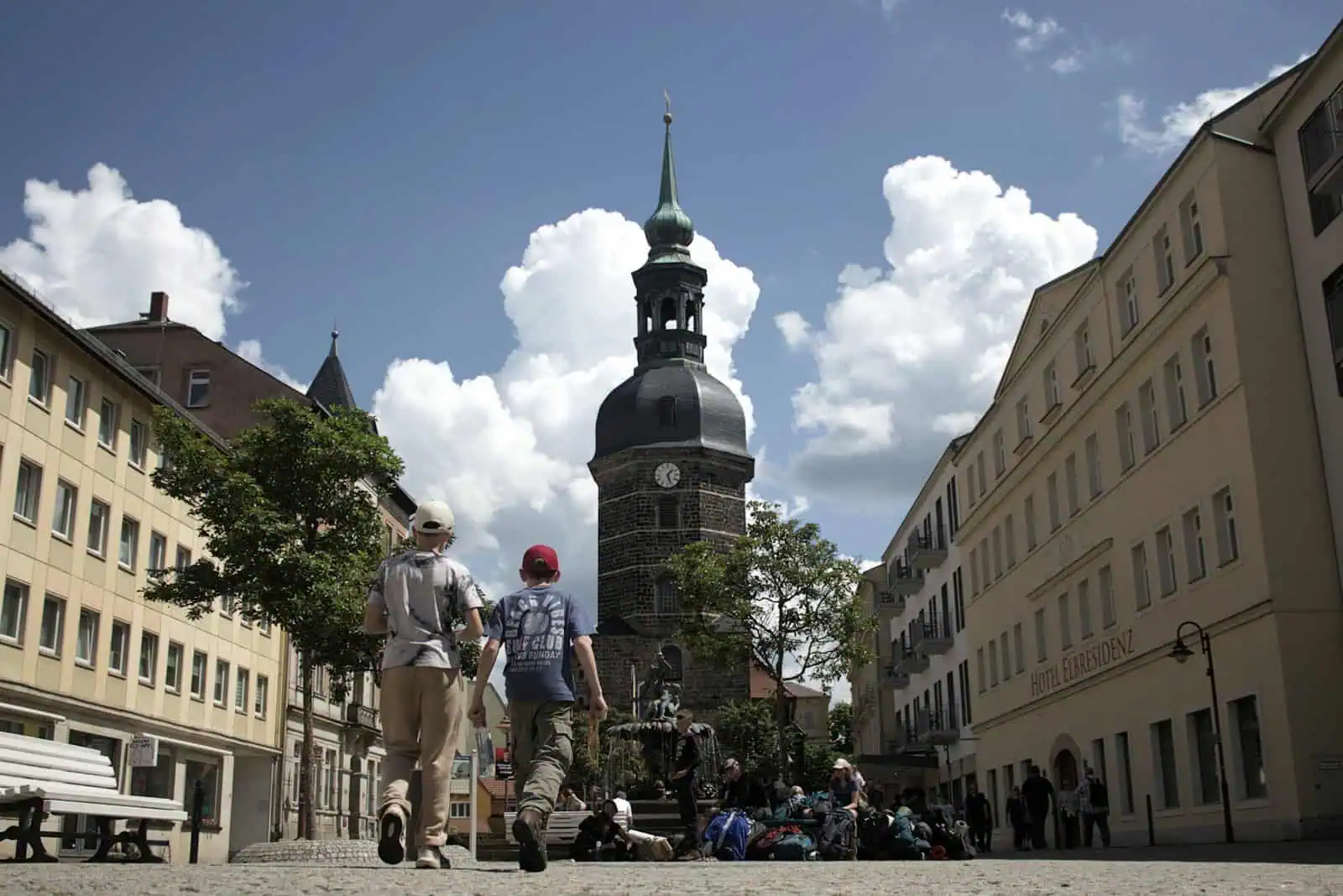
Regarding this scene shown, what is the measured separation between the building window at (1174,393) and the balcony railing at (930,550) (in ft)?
83.0

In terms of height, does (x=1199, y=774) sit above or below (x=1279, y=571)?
below

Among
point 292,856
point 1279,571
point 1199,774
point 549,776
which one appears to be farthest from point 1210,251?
point 549,776

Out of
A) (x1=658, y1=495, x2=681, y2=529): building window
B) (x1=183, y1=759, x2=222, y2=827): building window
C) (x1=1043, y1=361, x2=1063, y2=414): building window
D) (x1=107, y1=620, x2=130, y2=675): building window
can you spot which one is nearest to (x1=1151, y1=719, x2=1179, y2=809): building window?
(x1=1043, y1=361, x2=1063, y2=414): building window

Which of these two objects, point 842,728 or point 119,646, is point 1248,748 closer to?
point 119,646

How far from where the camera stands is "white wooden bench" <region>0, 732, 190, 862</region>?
44.0 feet

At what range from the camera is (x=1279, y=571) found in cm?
2400

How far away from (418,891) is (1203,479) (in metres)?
22.1

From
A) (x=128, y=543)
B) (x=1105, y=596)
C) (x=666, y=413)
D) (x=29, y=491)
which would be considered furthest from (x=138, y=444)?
(x=666, y=413)

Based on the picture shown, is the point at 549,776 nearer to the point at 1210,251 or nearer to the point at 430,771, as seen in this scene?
the point at 430,771

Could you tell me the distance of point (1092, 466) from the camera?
112ft

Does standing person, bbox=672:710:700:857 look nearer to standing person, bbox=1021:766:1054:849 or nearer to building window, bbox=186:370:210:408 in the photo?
standing person, bbox=1021:766:1054:849

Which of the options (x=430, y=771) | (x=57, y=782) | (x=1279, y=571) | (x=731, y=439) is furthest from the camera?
(x=731, y=439)

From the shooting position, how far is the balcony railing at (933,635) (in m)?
52.8

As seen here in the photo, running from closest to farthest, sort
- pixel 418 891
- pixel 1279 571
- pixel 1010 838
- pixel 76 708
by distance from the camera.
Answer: pixel 418 891 < pixel 1279 571 < pixel 76 708 < pixel 1010 838
